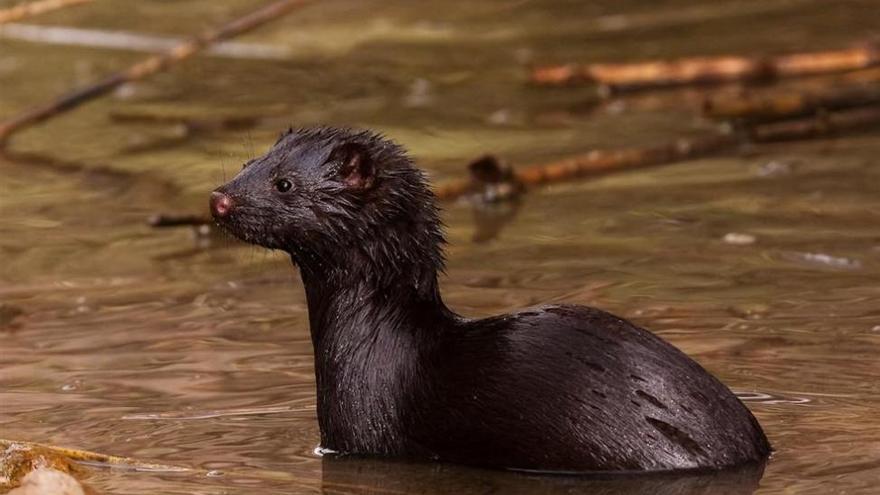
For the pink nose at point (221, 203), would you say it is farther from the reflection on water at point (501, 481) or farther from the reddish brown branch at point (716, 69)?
the reddish brown branch at point (716, 69)

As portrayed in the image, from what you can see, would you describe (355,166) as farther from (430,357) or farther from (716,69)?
(716,69)

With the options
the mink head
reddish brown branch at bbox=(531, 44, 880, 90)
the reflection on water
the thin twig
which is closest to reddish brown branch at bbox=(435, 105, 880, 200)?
reddish brown branch at bbox=(531, 44, 880, 90)

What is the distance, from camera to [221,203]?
226 inches

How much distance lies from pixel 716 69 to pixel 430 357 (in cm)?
686

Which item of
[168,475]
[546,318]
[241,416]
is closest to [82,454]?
[168,475]

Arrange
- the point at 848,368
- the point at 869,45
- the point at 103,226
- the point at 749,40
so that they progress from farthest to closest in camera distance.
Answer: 1. the point at 749,40
2. the point at 869,45
3. the point at 103,226
4. the point at 848,368

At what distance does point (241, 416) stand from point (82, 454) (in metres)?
0.63

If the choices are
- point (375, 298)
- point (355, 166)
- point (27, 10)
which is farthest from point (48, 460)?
point (27, 10)

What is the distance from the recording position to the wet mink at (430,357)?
5.13 m

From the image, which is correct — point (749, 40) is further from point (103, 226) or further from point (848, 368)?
point (848, 368)

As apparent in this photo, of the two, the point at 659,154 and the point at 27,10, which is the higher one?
the point at 27,10

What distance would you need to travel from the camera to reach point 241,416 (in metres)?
6.00

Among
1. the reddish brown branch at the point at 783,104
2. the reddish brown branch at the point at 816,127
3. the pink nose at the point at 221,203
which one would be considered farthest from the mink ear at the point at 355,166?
the reddish brown branch at the point at 783,104

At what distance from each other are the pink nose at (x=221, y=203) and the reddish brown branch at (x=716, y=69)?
21.2ft
